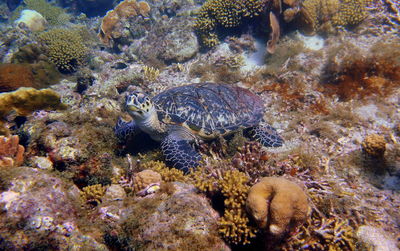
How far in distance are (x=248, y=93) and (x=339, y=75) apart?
2.97 m

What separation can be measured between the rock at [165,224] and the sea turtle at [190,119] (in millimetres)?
1380

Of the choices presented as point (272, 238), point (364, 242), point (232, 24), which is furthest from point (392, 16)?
point (272, 238)

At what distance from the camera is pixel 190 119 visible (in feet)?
15.2

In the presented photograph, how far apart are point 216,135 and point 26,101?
14.5ft

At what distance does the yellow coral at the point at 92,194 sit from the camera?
335cm

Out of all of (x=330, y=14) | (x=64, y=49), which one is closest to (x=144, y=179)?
(x=64, y=49)

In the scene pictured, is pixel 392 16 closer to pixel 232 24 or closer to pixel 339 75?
pixel 339 75

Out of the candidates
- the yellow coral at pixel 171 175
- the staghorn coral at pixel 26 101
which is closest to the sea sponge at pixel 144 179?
the yellow coral at pixel 171 175

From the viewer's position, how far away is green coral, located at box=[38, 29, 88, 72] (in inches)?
344

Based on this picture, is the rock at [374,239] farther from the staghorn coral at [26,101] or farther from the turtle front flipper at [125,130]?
the staghorn coral at [26,101]

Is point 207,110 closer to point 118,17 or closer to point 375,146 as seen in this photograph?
point 375,146

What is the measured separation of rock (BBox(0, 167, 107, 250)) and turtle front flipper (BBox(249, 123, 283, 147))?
3710mm

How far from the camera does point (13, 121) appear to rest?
15.0 ft

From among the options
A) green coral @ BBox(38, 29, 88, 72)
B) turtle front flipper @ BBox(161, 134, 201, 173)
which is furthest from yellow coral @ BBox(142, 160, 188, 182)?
green coral @ BBox(38, 29, 88, 72)
